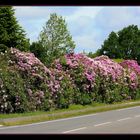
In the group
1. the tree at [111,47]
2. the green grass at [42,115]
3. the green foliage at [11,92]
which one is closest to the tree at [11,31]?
the green grass at [42,115]

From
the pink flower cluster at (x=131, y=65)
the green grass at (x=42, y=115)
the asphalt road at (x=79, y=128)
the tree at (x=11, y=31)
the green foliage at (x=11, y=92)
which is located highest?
the tree at (x=11, y=31)

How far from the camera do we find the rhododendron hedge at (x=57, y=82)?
86.9 ft

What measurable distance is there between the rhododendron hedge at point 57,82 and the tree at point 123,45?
6610 cm

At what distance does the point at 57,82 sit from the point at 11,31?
2284 cm

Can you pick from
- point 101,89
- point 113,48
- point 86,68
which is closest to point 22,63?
point 86,68

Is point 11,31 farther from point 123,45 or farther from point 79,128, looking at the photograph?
point 123,45

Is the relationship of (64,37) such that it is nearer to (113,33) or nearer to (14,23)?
(14,23)

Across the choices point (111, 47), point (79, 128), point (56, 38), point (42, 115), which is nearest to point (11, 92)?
point (42, 115)

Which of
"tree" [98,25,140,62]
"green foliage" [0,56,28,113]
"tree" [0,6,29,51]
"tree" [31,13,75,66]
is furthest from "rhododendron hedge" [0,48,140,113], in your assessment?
"tree" [98,25,140,62]

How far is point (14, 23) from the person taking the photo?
176 feet

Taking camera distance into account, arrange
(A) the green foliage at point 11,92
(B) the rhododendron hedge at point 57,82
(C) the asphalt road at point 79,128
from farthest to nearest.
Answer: (B) the rhododendron hedge at point 57,82 → (A) the green foliage at point 11,92 → (C) the asphalt road at point 79,128

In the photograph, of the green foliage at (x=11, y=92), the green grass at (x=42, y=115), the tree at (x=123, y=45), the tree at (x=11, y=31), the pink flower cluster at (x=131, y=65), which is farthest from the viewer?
the tree at (x=123, y=45)

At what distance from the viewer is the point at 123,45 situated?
366ft

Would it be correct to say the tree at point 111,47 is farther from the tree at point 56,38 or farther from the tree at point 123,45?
the tree at point 56,38
